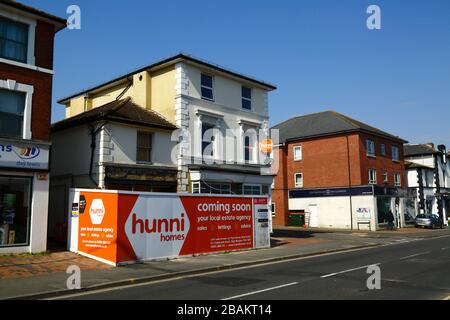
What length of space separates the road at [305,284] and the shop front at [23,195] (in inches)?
277

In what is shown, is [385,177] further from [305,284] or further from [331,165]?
[305,284]

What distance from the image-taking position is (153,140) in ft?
73.8

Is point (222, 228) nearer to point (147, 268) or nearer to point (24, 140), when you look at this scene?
point (147, 268)

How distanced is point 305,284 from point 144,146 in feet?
43.7

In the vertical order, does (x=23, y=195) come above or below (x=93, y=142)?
below

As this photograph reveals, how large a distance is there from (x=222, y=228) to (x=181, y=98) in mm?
8007

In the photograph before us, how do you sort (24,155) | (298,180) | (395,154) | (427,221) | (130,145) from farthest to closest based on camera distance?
(395,154) < (298,180) < (427,221) < (130,145) < (24,155)

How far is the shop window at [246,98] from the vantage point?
91.7 ft

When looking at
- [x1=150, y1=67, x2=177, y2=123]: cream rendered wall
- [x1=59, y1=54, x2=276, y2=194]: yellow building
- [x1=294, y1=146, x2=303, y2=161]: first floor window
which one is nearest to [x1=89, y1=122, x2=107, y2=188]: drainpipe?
[x1=59, y1=54, x2=276, y2=194]: yellow building

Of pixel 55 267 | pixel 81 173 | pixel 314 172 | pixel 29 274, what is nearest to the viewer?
pixel 29 274

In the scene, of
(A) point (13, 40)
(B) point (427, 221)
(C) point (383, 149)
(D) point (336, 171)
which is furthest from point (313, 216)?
(A) point (13, 40)

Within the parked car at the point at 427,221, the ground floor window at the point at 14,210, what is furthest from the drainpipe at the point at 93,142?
the parked car at the point at 427,221

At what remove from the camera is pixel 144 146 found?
72.9ft
